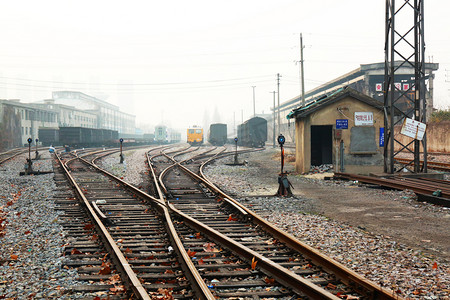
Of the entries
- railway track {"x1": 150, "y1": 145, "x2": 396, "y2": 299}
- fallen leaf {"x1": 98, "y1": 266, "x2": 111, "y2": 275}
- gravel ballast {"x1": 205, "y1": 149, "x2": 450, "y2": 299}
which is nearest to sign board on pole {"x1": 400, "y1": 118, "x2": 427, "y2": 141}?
gravel ballast {"x1": 205, "y1": 149, "x2": 450, "y2": 299}

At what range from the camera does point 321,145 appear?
69.5 ft

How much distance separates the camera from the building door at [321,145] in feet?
68.2

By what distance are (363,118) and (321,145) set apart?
419 centimetres

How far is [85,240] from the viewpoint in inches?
268

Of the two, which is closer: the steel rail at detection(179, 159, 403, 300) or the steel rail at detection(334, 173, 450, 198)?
the steel rail at detection(179, 159, 403, 300)

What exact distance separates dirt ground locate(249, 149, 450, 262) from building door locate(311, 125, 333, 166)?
676 centimetres

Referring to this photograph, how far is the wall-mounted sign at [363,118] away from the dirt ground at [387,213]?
3.94 meters

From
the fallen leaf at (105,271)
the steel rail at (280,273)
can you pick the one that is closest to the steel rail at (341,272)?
the steel rail at (280,273)

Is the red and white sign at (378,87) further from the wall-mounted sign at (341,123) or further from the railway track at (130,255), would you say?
the railway track at (130,255)

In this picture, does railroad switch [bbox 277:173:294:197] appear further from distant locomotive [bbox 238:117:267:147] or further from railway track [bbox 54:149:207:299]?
distant locomotive [bbox 238:117:267:147]

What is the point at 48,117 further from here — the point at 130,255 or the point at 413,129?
the point at 130,255

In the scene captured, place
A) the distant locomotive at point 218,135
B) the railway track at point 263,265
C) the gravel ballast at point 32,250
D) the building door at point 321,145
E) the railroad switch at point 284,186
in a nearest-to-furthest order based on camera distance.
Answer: the railway track at point 263,265, the gravel ballast at point 32,250, the railroad switch at point 284,186, the building door at point 321,145, the distant locomotive at point 218,135

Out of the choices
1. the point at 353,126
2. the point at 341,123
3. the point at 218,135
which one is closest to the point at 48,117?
the point at 218,135

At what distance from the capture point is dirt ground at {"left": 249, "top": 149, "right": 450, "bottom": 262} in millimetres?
6699
